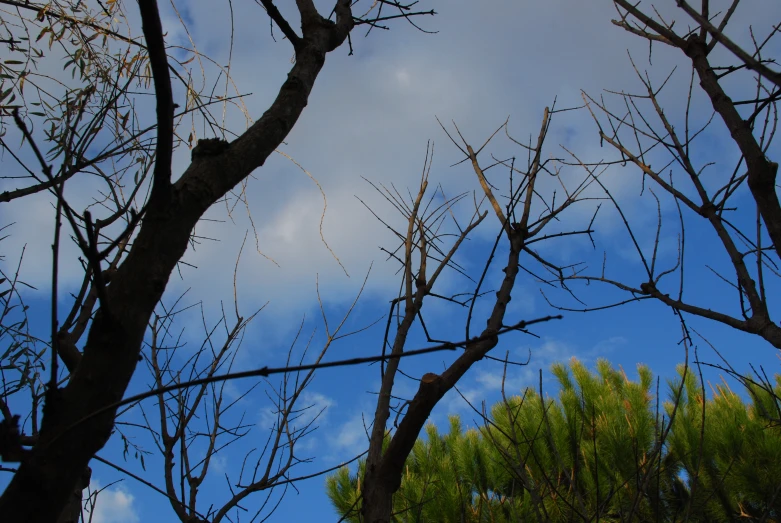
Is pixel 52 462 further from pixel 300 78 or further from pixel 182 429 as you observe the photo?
pixel 182 429

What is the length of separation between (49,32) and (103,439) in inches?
90.0

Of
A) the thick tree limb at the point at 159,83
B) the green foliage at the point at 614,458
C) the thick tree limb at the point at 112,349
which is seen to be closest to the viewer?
the thick tree limb at the point at 112,349

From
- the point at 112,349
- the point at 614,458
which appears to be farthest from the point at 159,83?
the point at 614,458

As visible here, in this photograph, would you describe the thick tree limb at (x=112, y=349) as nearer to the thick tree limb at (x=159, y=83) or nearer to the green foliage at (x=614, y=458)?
the thick tree limb at (x=159, y=83)

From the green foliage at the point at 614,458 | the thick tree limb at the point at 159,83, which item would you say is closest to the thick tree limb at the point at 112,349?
the thick tree limb at the point at 159,83

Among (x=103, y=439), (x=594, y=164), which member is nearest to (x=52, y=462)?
(x=103, y=439)

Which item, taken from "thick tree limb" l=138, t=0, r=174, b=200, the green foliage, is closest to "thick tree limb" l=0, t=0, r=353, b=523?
"thick tree limb" l=138, t=0, r=174, b=200

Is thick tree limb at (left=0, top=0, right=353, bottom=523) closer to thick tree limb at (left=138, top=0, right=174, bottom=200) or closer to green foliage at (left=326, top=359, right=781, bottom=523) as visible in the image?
thick tree limb at (left=138, top=0, right=174, bottom=200)

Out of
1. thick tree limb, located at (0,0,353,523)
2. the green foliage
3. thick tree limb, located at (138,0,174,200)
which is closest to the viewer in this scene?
thick tree limb, located at (0,0,353,523)

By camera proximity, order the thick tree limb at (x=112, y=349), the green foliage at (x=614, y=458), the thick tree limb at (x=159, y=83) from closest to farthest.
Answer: the thick tree limb at (x=112, y=349)
the thick tree limb at (x=159, y=83)
the green foliage at (x=614, y=458)

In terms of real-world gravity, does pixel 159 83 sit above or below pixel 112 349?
above

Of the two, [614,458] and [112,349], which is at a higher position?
[614,458]

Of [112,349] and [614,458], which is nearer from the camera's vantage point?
[112,349]

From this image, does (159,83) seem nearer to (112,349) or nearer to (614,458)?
(112,349)
